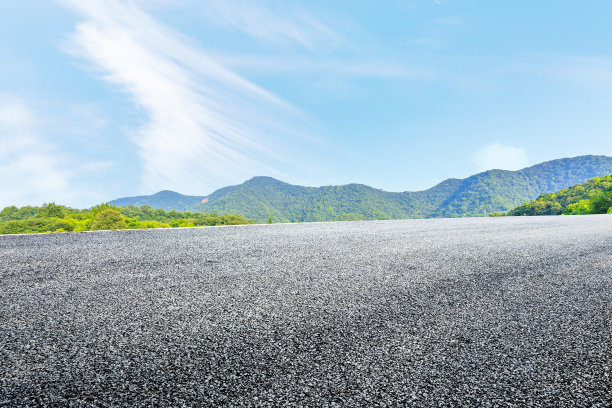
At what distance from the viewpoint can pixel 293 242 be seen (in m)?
5.32

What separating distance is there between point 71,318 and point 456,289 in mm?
2696

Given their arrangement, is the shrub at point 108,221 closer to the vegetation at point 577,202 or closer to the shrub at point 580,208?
the vegetation at point 577,202

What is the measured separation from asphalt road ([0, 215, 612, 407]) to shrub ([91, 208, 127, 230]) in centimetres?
731

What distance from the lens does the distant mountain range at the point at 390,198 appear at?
73.0 meters

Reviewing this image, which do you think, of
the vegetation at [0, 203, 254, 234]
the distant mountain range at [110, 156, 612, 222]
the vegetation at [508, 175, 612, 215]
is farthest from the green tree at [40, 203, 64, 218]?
the distant mountain range at [110, 156, 612, 222]

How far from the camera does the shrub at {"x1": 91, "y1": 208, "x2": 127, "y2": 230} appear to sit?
1067 centimetres

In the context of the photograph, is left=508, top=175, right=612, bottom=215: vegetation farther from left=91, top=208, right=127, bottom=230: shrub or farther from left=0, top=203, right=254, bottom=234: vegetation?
left=91, top=208, right=127, bottom=230: shrub

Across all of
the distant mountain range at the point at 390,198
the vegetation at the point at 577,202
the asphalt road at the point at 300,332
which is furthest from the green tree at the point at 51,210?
the distant mountain range at the point at 390,198

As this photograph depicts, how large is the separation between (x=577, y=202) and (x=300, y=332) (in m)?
39.9

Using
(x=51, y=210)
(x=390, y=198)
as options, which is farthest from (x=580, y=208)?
(x=390, y=198)

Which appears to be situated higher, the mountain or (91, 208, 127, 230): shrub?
the mountain

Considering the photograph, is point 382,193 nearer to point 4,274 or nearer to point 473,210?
point 473,210

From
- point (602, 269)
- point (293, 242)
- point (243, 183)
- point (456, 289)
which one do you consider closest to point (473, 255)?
point (602, 269)

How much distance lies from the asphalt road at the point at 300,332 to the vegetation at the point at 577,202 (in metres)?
32.0
